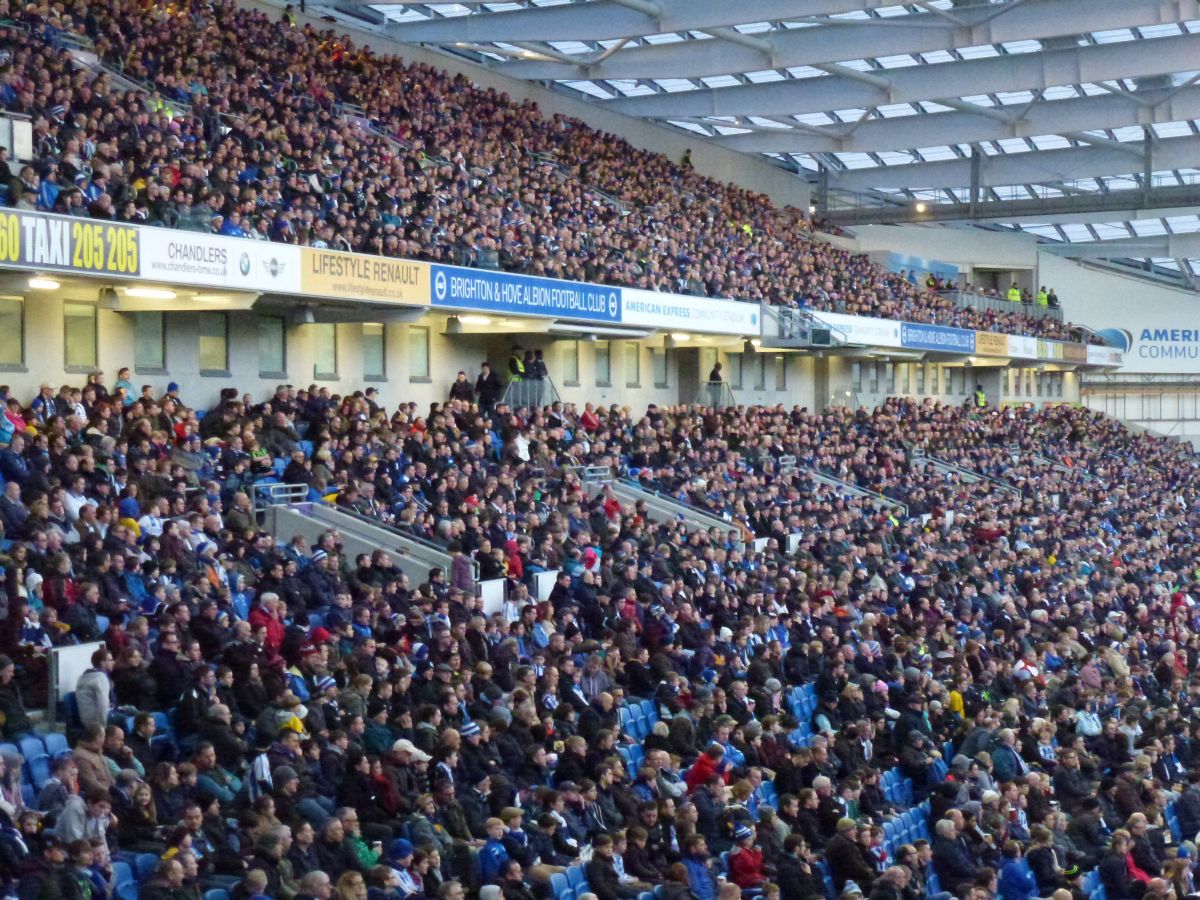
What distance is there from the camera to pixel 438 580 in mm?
15047

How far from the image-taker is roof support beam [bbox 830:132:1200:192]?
1475 inches

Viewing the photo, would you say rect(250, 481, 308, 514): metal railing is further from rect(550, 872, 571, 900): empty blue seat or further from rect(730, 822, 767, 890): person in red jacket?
rect(550, 872, 571, 900): empty blue seat

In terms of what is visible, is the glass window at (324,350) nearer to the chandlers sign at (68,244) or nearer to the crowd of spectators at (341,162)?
the crowd of spectators at (341,162)

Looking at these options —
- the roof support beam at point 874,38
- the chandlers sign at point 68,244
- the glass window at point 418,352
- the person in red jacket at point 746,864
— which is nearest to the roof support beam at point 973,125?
the roof support beam at point 874,38

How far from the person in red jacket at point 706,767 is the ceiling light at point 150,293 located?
9.17m

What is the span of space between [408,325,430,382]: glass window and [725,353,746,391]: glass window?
385 inches

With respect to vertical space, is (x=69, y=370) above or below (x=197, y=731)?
above

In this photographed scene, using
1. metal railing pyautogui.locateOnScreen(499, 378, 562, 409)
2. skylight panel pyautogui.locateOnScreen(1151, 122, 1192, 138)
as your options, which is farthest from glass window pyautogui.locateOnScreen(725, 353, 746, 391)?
skylight panel pyautogui.locateOnScreen(1151, 122, 1192, 138)

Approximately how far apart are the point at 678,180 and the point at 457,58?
5778 millimetres

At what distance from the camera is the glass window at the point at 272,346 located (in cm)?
2184

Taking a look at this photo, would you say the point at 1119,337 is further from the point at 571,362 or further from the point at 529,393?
the point at 529,393

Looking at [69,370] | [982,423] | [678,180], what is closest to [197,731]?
[69,370]

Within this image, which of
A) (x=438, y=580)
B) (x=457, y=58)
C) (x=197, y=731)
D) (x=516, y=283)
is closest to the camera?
(x=197, y=731)

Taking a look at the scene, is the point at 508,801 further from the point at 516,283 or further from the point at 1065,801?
the point at 516,283
